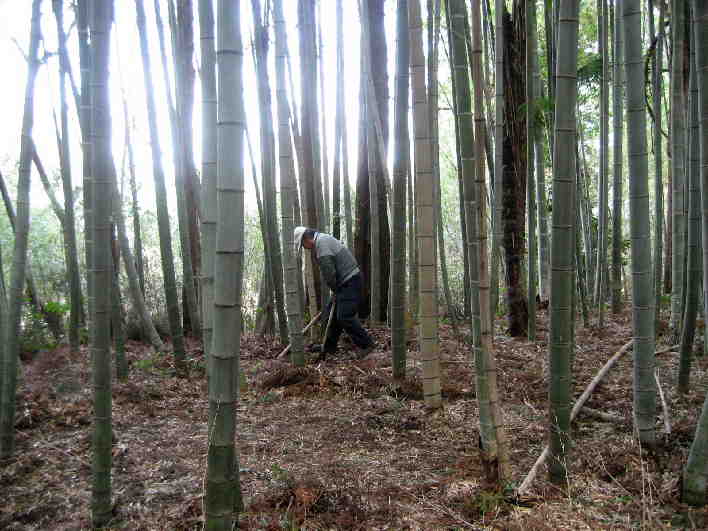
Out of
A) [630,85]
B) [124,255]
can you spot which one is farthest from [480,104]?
[124,255]

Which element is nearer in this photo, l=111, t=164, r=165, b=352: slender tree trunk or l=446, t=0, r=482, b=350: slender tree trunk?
l=446, t=0, r=482, b=350: slender tree trunk

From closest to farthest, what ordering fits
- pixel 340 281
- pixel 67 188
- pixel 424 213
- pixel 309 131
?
pixel 424 213, pixel 67 188, pixel 340 281, pixel 309 131

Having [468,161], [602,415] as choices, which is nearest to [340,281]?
[602,415]

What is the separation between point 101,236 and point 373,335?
389 cm

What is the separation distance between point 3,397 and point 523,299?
14.7 feet

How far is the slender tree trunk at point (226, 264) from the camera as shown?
150 cm

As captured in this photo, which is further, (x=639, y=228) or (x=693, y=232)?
(x=693, y=232)

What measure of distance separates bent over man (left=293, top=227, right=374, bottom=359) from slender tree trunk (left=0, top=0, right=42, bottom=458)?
2.32 metres

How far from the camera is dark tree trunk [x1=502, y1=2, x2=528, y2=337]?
5328 millimetres

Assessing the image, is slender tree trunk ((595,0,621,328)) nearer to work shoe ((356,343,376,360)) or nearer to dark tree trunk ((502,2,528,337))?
dark tree trunk ((502,2,528,337))

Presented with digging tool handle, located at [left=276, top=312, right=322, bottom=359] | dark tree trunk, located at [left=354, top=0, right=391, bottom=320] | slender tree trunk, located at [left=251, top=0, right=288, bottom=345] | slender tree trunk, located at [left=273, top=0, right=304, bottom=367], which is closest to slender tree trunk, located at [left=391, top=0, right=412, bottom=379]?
slender tree trunk, located at [left=273, top=0, right=304, bottom=367]

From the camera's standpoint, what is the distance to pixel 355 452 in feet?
9.91

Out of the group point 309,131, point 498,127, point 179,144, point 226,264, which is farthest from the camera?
point 309,131

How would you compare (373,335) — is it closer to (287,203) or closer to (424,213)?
(287,203)
